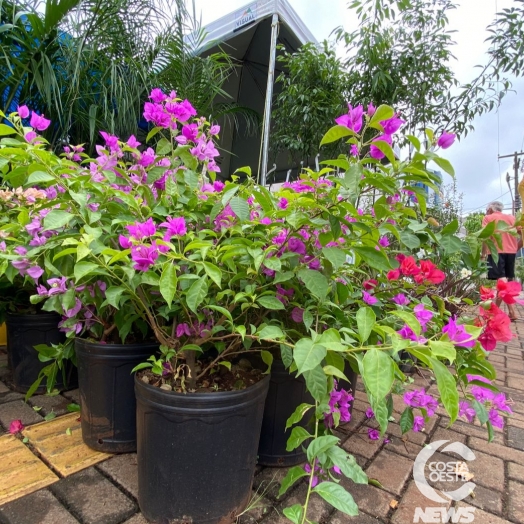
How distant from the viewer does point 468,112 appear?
10.2 feet

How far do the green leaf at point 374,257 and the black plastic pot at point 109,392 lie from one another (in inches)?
32.3

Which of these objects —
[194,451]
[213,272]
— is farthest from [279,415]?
[213,272]

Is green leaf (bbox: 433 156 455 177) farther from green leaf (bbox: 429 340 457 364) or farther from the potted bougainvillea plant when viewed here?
green leaf (bbox: 429 340 457 364)

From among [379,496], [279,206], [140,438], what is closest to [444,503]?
[379,496]

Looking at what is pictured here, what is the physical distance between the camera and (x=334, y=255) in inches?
30.6

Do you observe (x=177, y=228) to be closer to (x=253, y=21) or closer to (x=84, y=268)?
(x=84, y=268)

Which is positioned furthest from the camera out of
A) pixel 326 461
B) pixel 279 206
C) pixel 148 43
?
pixel 148 43

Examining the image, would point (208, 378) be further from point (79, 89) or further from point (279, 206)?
point (79, 89)

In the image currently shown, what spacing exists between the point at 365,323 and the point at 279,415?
2.40 feet

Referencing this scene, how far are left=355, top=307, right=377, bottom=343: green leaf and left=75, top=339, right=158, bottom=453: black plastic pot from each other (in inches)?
33.3

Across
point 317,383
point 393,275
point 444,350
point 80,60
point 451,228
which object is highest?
point 80,60

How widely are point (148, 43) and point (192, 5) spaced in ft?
1.52

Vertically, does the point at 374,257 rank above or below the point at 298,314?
above

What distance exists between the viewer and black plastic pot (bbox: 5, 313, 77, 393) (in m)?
1.69
